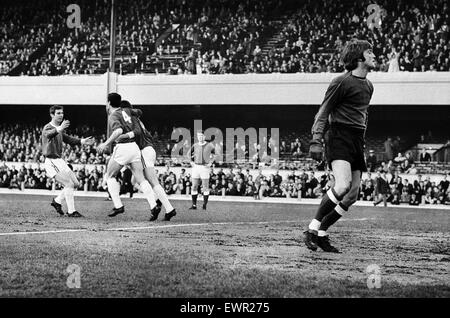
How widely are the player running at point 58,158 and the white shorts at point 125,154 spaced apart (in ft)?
2.80

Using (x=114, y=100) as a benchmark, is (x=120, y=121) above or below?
below

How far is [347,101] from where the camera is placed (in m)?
7.73

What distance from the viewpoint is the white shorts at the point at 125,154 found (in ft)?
38.7

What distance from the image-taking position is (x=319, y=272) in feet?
19.6

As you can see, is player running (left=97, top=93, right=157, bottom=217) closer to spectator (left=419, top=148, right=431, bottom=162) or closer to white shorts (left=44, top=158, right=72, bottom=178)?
white shorts (left=44, top=158, right=72, bottom=178)

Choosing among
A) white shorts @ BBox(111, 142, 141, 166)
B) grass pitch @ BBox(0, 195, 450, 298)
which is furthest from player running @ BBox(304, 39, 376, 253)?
white shorts @ BBox(111, 142, 141, 166)

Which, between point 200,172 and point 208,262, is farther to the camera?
point 200,172

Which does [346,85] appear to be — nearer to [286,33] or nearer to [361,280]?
[361,280]

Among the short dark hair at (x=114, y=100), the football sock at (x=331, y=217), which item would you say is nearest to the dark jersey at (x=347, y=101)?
the football sock at (x=331, y=217)

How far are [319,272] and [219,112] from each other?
107ft

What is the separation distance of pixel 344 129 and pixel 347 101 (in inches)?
11.2

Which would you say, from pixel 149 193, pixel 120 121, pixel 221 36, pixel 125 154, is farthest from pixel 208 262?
pixel 221 36

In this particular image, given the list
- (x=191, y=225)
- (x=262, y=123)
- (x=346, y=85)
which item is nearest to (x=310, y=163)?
(x=262, y=123)

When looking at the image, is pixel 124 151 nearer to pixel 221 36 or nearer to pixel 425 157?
pixel 425 157
